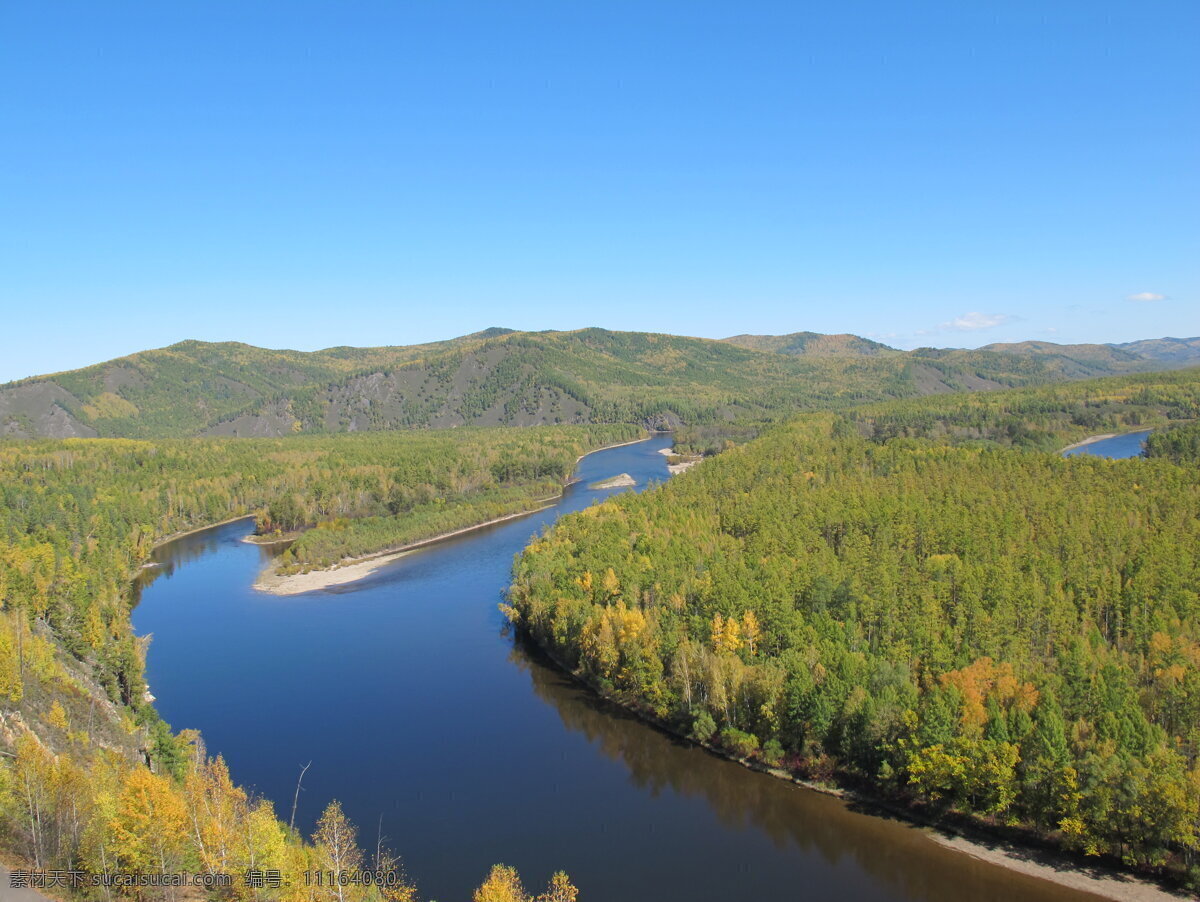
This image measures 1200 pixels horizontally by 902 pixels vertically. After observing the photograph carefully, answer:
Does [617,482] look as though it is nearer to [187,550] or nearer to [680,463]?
[680,463]

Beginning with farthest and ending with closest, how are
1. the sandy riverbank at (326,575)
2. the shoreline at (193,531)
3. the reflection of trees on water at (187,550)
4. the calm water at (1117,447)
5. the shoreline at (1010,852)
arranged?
the calm water at (1117,447), the shoreline at (193,531), the reflection of trees on water at (187,550), the sandy riverbank at (326,575), the shoreline at (1010,852)

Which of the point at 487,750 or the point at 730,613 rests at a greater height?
the point at 730,613

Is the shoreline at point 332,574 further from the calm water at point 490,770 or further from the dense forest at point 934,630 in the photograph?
the dense forest at point 934,630

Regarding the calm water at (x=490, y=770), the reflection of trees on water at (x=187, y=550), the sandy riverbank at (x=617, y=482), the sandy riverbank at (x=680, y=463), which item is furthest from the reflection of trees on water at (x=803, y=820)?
the sandy riverbank at (x=680, y=463)

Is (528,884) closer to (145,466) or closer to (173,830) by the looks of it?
(173,830)

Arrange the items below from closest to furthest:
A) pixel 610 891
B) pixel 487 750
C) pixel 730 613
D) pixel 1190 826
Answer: pixel 1190 826 → pixel 610 891 → pixel 487 750 → pixel 730 613

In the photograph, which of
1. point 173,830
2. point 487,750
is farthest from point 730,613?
point 173,830
